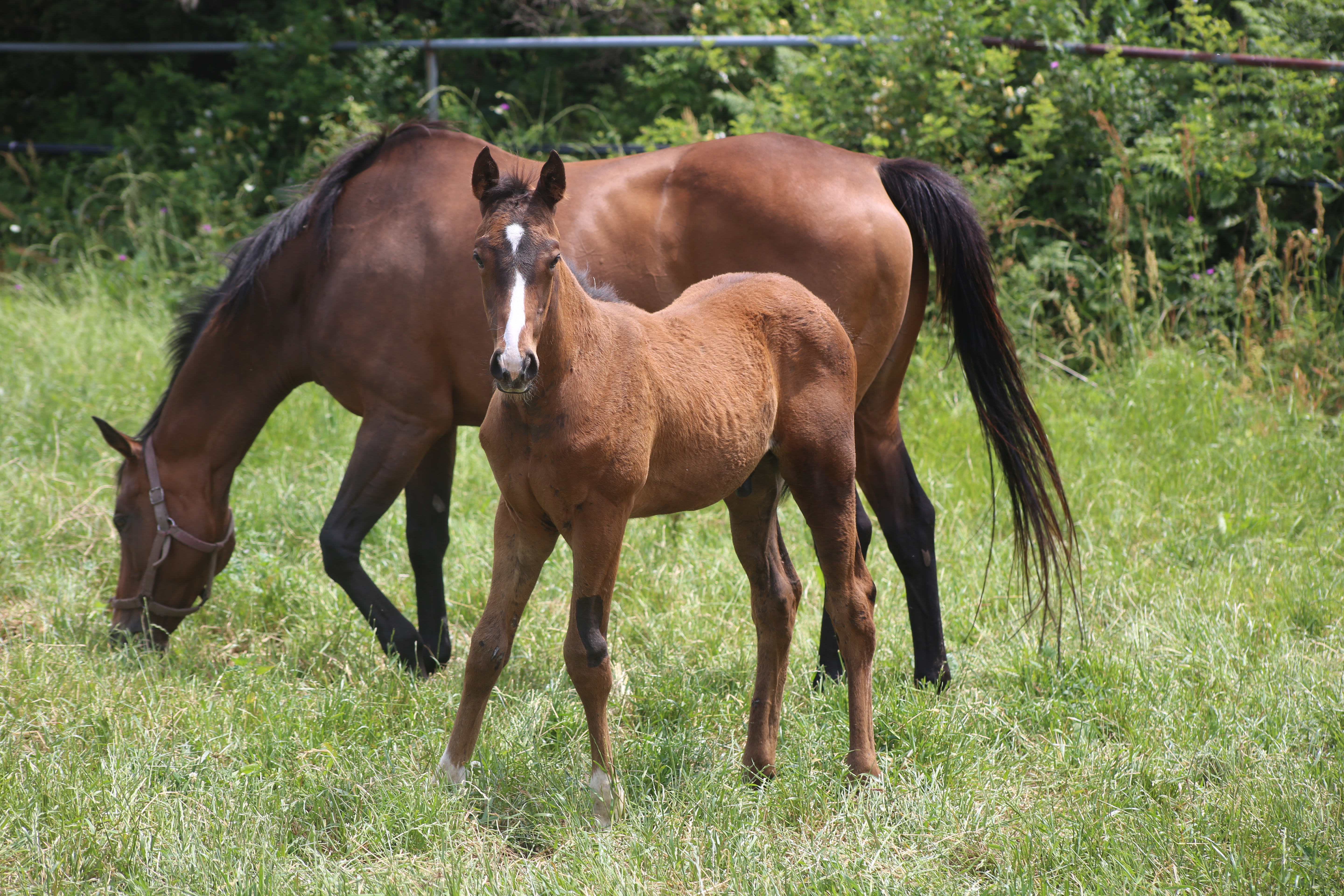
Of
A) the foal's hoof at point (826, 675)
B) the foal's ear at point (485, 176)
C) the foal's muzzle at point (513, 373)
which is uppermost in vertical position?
the foal's ear at point (485, 176)

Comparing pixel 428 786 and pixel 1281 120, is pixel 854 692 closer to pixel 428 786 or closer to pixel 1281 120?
pixel 428 786

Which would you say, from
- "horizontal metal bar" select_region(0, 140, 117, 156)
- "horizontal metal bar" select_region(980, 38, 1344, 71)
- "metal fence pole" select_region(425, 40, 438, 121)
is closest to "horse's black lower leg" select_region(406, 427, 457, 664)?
"metal fence pole" select_region(425, 40, 438, 121)

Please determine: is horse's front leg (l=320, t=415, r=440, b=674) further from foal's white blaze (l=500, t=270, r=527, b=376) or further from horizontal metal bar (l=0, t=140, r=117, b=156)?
horizontal metal bar (l=0, t=140, r=117, b=156)

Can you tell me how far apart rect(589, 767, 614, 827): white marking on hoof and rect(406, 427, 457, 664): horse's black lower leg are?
1.51 metres

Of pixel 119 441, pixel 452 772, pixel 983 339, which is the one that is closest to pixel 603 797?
pixel 452 772

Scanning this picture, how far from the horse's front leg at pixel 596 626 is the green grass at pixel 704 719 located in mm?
121

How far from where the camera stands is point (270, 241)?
3898mm

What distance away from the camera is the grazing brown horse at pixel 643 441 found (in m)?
2.29

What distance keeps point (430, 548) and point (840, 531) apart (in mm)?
1808

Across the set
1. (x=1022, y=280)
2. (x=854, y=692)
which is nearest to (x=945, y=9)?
(x=1022, y=280)

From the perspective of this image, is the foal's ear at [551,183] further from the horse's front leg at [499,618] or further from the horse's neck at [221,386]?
the horse's neck at [221,386]

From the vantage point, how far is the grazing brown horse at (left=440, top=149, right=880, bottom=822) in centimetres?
229

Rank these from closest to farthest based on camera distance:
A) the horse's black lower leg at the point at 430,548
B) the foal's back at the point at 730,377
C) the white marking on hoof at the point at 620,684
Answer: the foal's back at the point at 730,377
the white marking on hoof at the point at 620,684
the horse's black lower leg at the point at 430,548

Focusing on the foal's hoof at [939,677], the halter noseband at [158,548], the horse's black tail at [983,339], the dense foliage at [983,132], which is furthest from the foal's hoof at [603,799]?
the dense foliage at [983,132]
